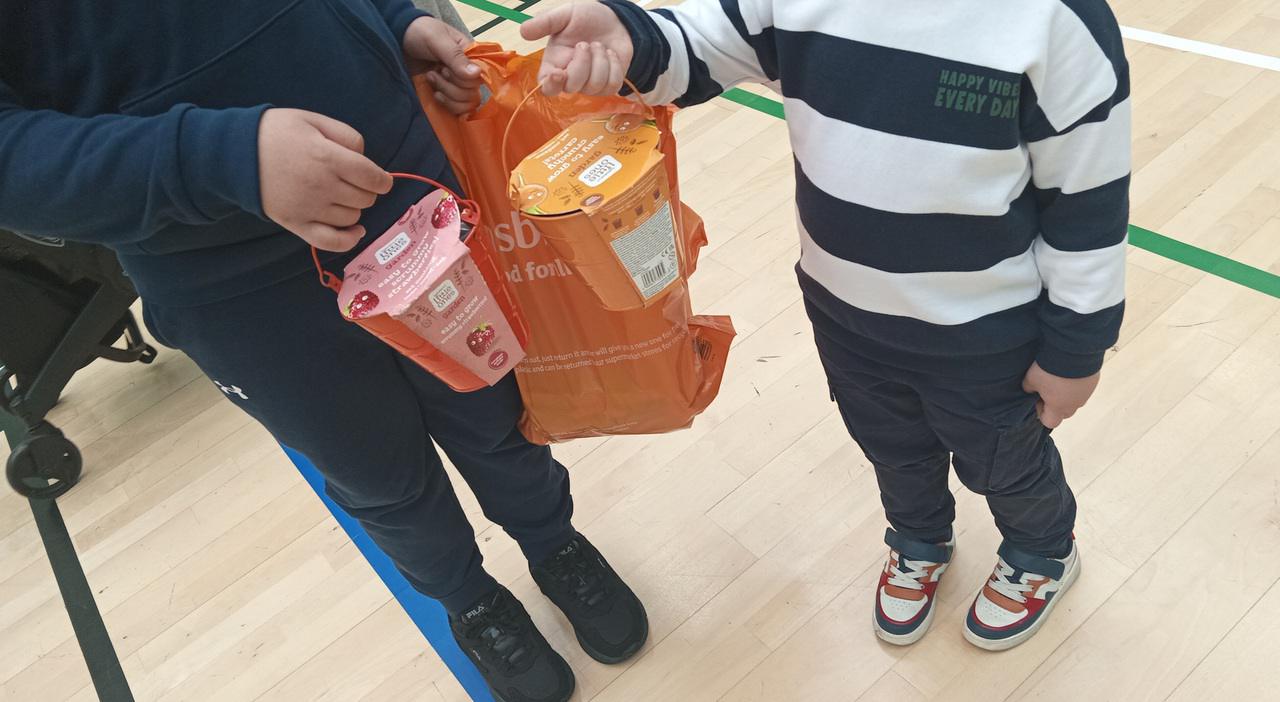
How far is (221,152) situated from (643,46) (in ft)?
1.32

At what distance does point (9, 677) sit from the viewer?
1713 millimetres

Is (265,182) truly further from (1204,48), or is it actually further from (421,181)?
(1204,48)

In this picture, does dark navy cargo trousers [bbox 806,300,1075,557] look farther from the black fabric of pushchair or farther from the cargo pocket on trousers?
the black fabric of pushchair

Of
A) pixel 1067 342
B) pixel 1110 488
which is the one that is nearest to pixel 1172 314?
pixel 1110 488

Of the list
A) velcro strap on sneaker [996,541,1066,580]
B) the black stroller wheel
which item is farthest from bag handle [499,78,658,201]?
the black stroller wheel

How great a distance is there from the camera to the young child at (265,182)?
765 millimetres

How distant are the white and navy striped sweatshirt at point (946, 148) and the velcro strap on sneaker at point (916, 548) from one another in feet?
1.43

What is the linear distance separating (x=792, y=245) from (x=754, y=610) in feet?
2.86

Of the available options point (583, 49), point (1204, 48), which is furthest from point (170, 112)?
point (1204, 48)

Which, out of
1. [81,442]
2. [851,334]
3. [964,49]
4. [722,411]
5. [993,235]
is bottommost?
[81,442]

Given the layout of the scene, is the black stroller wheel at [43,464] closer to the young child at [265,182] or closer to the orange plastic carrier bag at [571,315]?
the young child at [265,182]

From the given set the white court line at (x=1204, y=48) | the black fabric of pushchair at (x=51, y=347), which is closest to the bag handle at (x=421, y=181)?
the black fabric of pushchair at (x=51, y=347)

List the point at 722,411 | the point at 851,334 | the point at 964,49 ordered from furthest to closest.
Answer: the point at 722,411 → the point at 851,334 → the point at 964,49

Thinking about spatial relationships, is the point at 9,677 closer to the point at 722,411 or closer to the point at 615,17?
the point at 722,411
